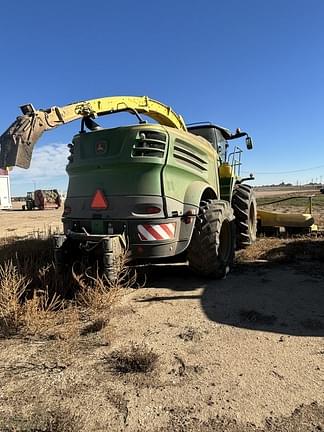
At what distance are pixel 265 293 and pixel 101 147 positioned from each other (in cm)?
317

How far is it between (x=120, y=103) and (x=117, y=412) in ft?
18.0

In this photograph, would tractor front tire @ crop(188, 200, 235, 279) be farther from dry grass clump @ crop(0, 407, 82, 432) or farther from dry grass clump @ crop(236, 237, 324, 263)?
dry grass clump @ crop(0, 407, 82, 432)

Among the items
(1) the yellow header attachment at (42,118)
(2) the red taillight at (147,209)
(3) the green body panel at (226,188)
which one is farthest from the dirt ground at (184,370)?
(3) the green body panel at (226,188)

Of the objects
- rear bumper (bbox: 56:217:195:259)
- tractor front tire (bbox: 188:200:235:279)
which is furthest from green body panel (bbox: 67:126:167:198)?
tractor front tire (bbox: 188:200:235:279)

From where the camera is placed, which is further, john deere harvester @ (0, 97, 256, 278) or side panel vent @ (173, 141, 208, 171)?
side panel vent @ (173, 141, 208, 171)

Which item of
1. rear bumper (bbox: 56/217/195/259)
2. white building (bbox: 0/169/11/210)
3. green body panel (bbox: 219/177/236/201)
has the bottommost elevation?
rear bumper (bbox: 56/217/195/259)

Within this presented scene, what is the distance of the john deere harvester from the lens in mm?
5527

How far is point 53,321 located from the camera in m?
4.48

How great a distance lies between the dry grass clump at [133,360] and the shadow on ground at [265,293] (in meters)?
1.23

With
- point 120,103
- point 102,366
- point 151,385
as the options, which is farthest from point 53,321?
point 120,103

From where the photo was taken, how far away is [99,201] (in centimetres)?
574

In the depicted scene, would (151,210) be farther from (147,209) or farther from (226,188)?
(226,188)

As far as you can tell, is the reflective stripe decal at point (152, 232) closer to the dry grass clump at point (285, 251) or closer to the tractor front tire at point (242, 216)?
the dry grass clump at point (285, 251)

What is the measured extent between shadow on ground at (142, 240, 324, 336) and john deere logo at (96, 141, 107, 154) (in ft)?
7.38
